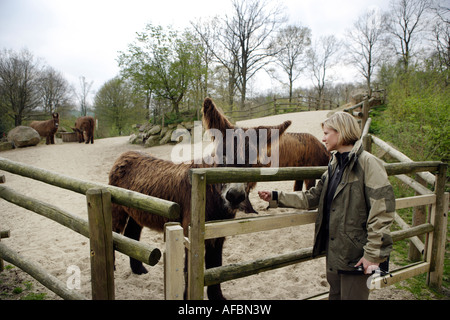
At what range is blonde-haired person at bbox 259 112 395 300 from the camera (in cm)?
152

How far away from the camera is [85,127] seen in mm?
16703

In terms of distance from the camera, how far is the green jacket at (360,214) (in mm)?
1512

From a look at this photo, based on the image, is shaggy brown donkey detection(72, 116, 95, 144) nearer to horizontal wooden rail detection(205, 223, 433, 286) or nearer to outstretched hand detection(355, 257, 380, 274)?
horizontal wooden rail detection(205, 223, 433, 286)

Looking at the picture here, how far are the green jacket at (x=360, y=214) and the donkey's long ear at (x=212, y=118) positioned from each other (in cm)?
133

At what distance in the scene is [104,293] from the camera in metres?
1.80

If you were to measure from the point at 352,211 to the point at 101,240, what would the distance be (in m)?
1.79

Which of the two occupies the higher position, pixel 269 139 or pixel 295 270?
pixel 269 139

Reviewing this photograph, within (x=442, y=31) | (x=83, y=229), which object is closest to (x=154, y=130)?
(x=83, y=229)

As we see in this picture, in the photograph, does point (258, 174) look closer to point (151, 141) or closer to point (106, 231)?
point (106, 231)
